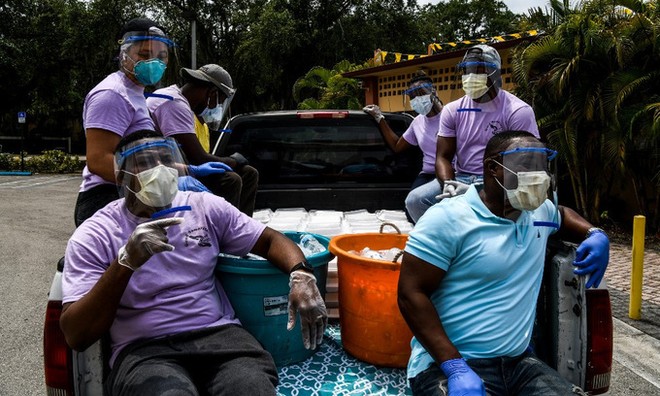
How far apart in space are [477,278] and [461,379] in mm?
397

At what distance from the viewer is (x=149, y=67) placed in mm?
2980

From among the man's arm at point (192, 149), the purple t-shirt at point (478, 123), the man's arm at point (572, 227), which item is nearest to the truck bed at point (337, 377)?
the man's arm at point (572, 227)

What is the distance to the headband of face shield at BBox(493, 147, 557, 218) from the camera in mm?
2186

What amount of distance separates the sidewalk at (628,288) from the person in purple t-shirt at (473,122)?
8.91ft

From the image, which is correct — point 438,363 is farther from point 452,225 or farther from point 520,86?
point 520,86

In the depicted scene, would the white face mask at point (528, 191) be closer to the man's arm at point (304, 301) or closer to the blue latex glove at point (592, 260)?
the blue latex glove at point (592, 260)

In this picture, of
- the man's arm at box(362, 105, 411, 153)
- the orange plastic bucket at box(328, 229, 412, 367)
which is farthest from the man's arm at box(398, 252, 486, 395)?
the man's arm at box(362, 105, 411, 153)

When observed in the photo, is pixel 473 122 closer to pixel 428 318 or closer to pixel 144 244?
pixel 428 318

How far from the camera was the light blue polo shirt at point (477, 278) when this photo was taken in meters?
2.14

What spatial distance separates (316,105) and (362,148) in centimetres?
1377

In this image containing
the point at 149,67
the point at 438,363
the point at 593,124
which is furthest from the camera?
the point at 593,124

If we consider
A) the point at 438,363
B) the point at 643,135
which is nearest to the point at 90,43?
the point at 643,135

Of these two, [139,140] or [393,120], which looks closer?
[139,140]

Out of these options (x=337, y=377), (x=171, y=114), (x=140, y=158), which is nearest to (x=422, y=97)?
(x=171, y=114)
